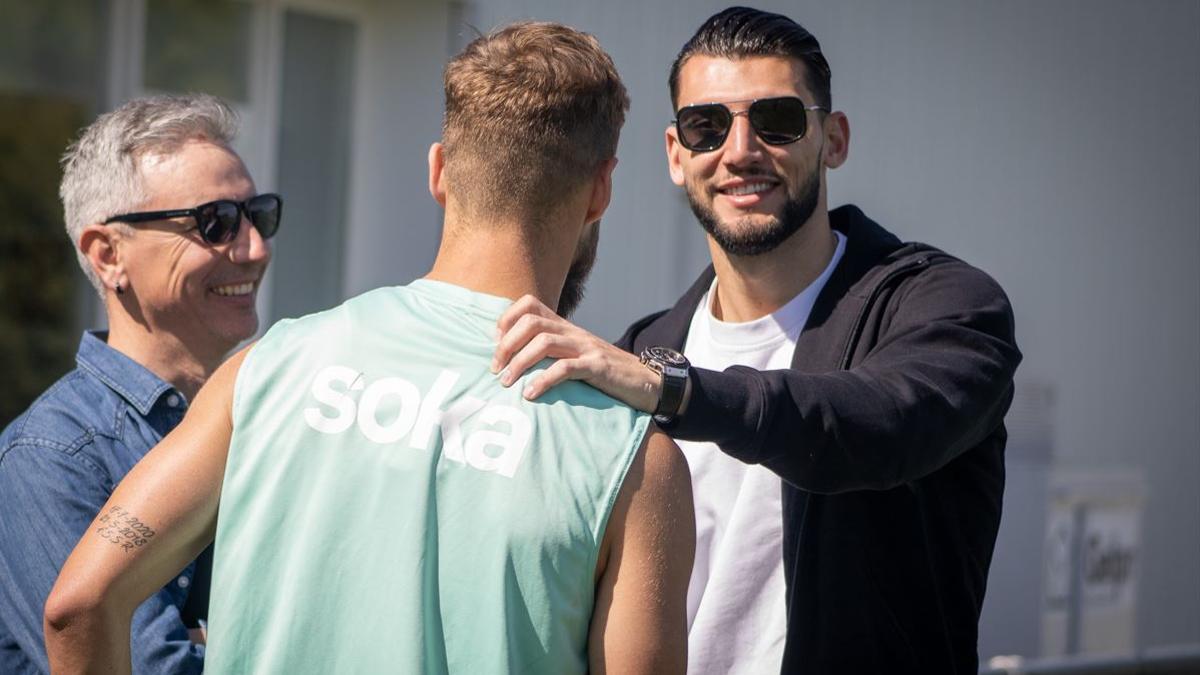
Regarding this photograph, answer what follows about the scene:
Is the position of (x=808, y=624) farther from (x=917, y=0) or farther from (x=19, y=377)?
(x=917, y=0)

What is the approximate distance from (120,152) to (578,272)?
1.21 meters

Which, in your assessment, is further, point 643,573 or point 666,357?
point 666,357

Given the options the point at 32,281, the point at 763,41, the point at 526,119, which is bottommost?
the point at 32,281

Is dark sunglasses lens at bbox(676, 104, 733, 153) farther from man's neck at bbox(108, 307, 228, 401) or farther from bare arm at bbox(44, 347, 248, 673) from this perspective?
bare arm at bbox(44, 347, 248, 673)

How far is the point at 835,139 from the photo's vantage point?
3.12 meters

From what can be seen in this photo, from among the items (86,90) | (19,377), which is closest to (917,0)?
(86,90)

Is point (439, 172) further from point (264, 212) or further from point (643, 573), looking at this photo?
point (264, 212)

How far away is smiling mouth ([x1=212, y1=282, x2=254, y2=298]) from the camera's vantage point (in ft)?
9.91

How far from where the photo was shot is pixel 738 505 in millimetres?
2744

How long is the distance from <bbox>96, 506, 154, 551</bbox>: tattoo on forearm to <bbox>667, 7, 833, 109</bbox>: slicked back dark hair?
1.67 m

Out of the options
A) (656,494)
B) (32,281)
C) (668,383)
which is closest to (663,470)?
(656,494)

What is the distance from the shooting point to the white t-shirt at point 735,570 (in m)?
2.68

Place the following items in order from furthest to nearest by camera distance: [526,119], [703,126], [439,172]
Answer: [703,126] → [439,172] → [526,119]

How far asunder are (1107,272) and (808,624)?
7.87 meters
